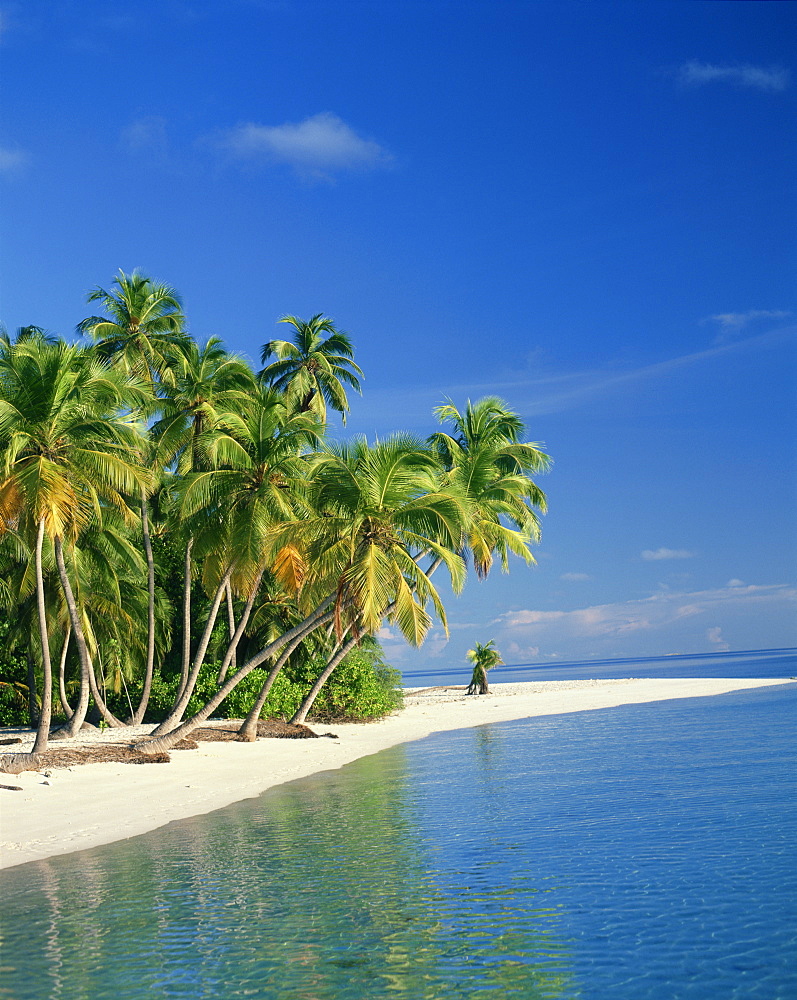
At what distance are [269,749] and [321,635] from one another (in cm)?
742

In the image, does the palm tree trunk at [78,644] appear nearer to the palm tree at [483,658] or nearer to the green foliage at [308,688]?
the green foliage at [308,688]

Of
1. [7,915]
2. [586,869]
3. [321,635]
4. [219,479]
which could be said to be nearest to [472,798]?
[586,869]

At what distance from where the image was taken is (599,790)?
16.6 m

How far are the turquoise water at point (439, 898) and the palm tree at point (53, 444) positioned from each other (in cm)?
701

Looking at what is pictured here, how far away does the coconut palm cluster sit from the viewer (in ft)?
63.1

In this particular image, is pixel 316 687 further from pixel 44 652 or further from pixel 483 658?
pixel 483 658

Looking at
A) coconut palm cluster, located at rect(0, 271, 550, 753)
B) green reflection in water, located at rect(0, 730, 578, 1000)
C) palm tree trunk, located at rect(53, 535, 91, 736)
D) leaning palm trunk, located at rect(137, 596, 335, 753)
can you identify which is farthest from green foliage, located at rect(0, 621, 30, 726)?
green reflection in water, located at rect(0, 730, 578, 1000)

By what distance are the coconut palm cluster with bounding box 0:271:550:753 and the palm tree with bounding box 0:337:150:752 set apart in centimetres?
5

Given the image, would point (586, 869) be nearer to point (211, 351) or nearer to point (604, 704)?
point (211, 351)

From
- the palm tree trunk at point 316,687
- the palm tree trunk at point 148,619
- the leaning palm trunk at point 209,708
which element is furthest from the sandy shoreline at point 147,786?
the palm tree trunk at point 148,619

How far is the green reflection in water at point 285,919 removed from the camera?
734 cm

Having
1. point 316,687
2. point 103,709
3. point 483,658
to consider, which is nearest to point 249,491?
point 316,687

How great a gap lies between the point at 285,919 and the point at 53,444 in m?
12.9

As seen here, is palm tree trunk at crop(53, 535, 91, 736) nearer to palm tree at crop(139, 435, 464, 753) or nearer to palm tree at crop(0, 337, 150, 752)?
palm tree at crop(0, 337, 150, 752)
